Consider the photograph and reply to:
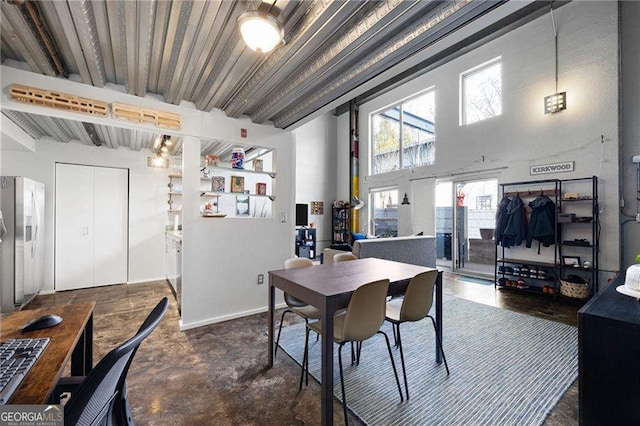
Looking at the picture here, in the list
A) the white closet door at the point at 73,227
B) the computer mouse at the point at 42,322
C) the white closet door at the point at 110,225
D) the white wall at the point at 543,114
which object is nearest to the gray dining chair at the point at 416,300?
the computer mouse at the point at 42,322

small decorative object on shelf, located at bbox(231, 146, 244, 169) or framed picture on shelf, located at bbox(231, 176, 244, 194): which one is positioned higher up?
small decorative object on shelf, located at bbox(231, 146, 244, 169)

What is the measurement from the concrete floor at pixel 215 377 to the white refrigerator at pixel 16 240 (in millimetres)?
1069

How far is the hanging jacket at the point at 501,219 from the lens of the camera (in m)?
4.89

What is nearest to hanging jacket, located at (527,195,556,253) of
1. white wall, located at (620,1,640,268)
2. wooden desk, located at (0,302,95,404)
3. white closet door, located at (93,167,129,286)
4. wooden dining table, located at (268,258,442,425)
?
white wall, located at (620,1,640,268)

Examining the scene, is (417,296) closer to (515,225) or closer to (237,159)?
(237,159)

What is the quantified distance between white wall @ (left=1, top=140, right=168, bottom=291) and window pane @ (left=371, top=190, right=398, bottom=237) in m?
5.40

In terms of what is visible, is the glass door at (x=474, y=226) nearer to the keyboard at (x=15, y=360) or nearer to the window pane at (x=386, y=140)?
the window pane at (x=386, y=140)

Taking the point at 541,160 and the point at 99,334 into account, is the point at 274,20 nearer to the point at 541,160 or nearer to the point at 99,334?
the point at 99,334

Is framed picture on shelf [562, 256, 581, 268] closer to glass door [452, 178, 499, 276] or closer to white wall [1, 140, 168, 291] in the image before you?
glass door [452, 178, 499, 276]

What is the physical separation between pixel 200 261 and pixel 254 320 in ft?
3.21

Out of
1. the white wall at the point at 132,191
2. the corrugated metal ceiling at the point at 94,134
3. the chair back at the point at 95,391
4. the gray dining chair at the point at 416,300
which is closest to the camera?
the chair back at the point at 95,391

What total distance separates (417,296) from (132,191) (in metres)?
5.34

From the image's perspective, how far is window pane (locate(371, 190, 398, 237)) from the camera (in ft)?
24.0

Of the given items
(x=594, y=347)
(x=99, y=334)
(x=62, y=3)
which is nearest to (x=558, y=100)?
(x=594, y=347)
